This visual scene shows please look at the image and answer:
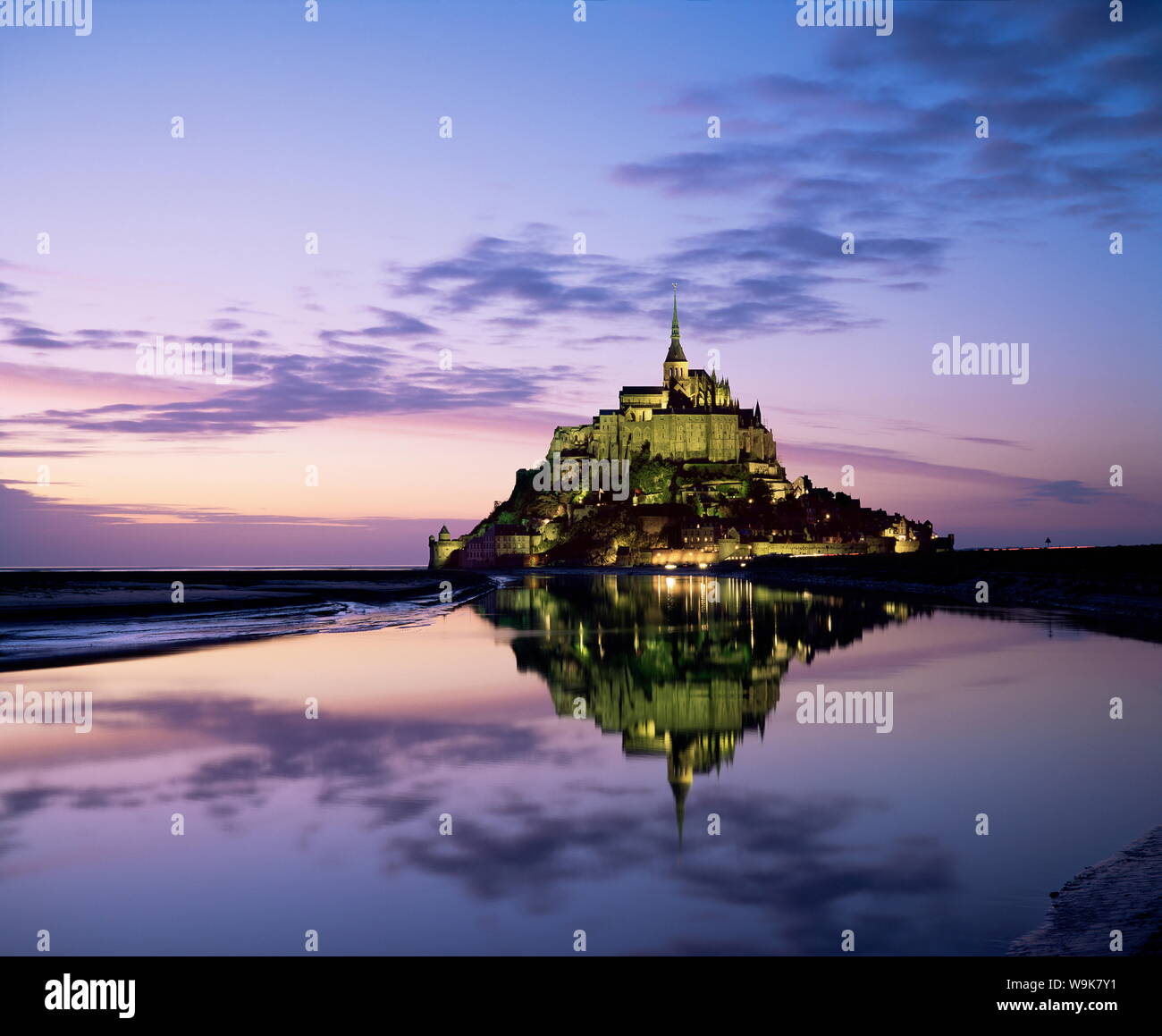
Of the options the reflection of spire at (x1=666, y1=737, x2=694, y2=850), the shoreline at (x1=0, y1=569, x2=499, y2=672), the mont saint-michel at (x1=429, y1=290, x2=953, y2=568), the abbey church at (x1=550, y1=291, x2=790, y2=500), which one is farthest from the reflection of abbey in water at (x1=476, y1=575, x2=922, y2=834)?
the abbey church at (x1=550, y1=291, x2=790, y2=500)

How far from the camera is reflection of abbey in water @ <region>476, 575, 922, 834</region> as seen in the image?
14.6 meters

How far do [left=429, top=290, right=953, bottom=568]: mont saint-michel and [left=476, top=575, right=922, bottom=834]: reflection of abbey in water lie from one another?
119 metres

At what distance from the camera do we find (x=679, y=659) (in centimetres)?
2508

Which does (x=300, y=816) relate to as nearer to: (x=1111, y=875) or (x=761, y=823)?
(x=761, y=823)

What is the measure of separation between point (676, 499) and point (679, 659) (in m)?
159

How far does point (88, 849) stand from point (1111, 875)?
8.50 meters

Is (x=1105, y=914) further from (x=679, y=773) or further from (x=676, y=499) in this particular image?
(x=676, y=499)

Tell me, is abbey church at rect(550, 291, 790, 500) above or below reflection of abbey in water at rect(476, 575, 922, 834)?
above

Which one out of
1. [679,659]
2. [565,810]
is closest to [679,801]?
[565,810]

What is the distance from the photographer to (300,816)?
32.9 feet

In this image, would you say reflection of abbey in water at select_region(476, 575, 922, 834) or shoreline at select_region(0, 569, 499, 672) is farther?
shoreline at select_region(0, 569, 499, 672)

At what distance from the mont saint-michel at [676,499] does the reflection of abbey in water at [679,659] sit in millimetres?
118724

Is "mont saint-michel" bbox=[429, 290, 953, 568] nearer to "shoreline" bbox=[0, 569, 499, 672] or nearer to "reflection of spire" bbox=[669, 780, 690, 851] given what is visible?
"shoreline" bbox=[0, 569, 499, 672]

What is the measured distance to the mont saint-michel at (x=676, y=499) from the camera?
570 feet
